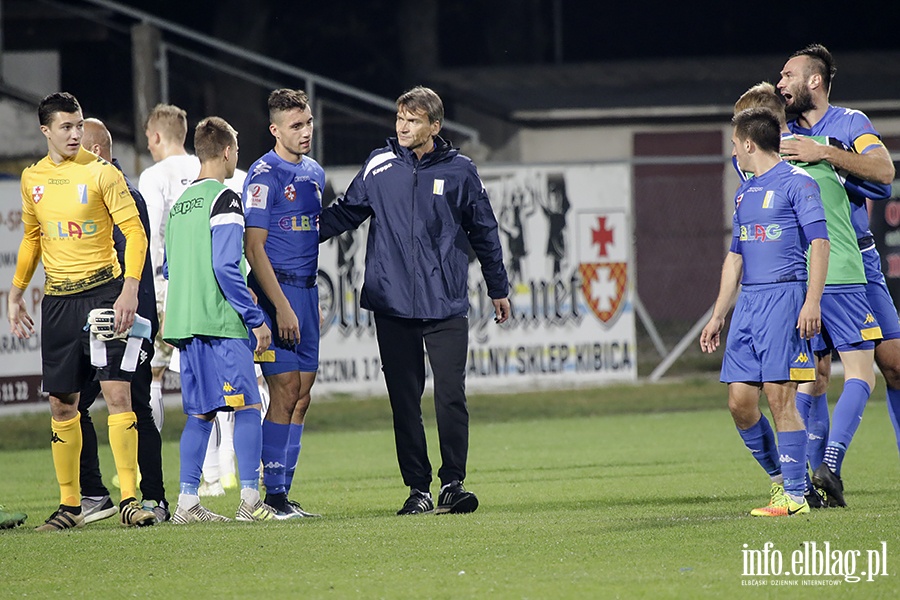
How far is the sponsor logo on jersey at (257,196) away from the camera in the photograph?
7.98 m

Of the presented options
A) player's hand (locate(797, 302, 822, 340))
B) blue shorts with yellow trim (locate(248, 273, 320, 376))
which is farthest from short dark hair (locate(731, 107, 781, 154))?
blue shorts with yellow trim (locate(248, 273, 320, 376))

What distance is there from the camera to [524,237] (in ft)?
52.2

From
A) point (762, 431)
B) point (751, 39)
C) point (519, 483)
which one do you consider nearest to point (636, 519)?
point (762, 431)

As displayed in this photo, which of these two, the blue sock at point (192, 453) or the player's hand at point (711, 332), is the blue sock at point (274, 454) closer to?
the blue sock at point (192, 453)

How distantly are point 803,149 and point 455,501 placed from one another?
2.66 m

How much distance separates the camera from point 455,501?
8.03 meters

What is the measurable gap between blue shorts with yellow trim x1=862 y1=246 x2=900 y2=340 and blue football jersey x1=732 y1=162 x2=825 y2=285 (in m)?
0.92

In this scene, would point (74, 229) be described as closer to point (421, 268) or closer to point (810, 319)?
point (421, 268)

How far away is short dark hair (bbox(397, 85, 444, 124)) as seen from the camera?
8.12m

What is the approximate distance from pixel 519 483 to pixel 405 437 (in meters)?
1.64

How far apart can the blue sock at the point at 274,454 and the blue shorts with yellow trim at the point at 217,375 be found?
0.43 meters

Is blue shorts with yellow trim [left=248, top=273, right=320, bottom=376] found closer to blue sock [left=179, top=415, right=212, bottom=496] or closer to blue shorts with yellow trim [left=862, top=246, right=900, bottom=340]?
blue sock [left=179, top=415, right=212, bottom=496]

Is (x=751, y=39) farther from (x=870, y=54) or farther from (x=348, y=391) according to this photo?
(x=348, y=391)

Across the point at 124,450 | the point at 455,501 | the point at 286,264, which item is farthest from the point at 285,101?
the point at 455,501
